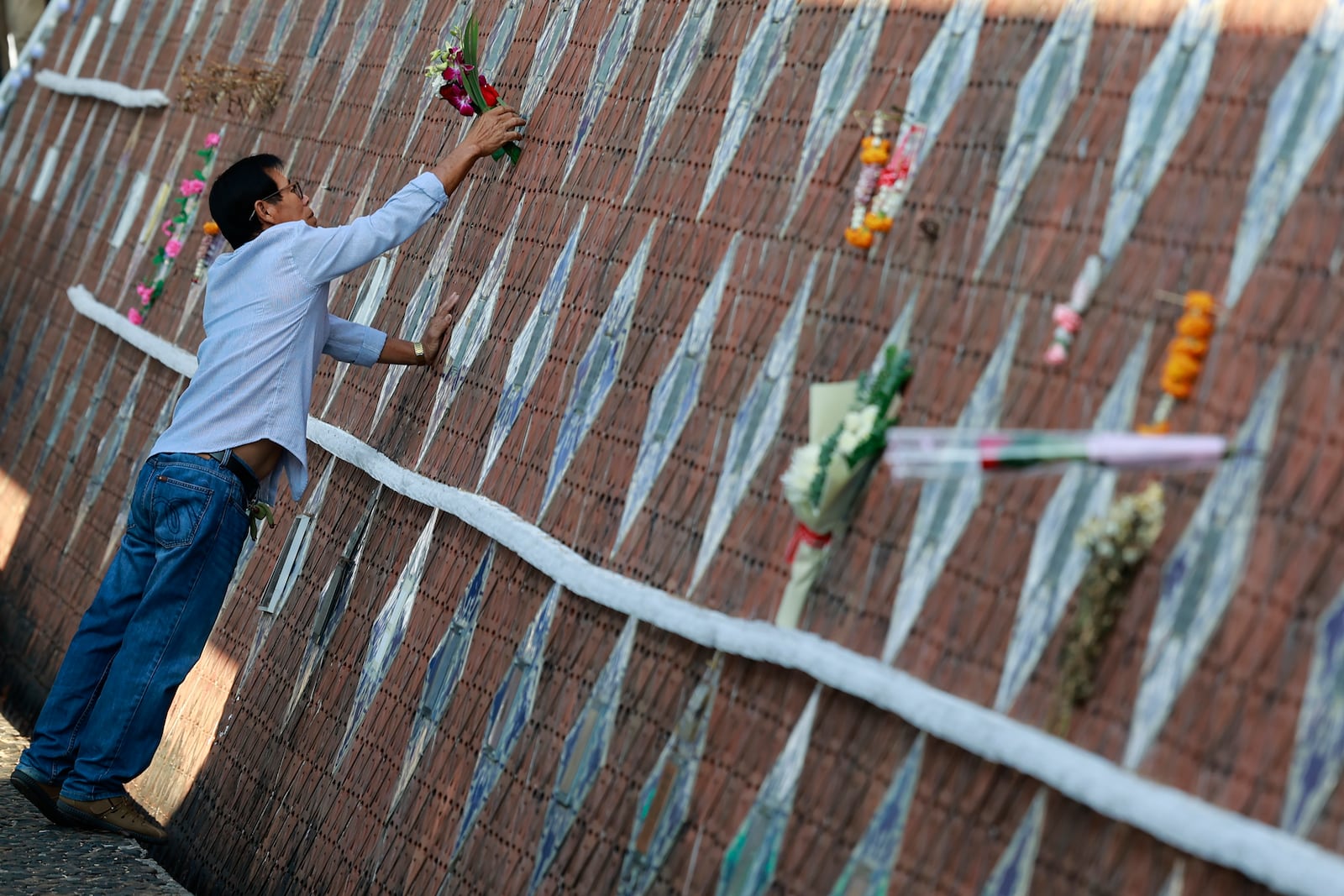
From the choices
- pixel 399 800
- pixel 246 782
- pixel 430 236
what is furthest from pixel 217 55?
pixel 399 800

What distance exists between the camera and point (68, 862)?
3.59 m

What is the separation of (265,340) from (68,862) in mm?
1186

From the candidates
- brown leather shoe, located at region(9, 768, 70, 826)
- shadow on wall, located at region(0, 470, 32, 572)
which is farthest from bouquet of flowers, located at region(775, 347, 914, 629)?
shadow on wall, located at region(0, 470, 32, 572)

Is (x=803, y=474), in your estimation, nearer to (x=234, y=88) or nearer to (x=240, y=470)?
(x=240, y=470)

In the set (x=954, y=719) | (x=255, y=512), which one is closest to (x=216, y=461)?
(x=255, y=512)

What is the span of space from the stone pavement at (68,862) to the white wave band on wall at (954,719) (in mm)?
1027

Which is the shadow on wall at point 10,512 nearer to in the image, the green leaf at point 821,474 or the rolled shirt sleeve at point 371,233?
the rolled shirt sleeve at point 371,233

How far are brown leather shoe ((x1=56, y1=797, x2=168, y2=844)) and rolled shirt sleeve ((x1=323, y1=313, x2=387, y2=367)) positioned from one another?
1.11m

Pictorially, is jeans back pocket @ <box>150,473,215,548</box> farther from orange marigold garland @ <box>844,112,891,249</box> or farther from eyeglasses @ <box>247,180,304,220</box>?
orange marigold garland @ <box>844,112,891,249</box>

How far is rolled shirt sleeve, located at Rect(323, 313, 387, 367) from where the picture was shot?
3.72 m

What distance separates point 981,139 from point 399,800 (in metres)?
1.74

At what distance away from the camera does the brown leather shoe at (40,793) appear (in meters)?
3.76

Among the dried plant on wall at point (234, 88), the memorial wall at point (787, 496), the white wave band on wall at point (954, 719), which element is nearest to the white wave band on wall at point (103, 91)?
the dried plant on wall at point (234, 88)

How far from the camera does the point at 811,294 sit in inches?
108
